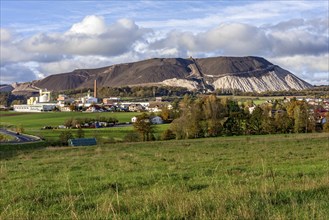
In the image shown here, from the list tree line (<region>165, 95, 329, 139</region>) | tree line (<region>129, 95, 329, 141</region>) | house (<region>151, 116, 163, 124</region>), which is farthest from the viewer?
house (<region>151, 116, 163, 124</region>)

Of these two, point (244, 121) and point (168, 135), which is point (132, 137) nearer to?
point (168, 135)

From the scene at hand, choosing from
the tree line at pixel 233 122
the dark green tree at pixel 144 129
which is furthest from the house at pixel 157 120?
the dark green tree at pixel 144 129

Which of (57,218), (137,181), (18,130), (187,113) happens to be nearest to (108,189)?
(137,181)

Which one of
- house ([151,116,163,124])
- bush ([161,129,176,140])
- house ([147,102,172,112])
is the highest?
house ([147,102,172,112])

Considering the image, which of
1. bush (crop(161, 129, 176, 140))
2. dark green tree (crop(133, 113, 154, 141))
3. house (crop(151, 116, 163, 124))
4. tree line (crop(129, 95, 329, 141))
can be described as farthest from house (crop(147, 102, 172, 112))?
dark green tree (crop(133, 113, 154, 141))

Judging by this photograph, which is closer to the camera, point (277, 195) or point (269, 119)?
point (277, 195)

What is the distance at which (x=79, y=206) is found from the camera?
9.47 meters

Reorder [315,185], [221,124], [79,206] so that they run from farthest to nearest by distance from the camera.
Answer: [221,124], [315,185], [79,206]

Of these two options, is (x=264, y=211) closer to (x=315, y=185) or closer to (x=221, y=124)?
(x=315, y=185)

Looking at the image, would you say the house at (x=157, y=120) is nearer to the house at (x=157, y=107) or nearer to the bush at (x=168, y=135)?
the bush at (x=168, y=135)

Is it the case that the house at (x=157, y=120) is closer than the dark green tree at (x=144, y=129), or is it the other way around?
the dark green tree at (x=144, y=129)

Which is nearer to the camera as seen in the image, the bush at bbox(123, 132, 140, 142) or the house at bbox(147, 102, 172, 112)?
the bush at bbox(123, 132, 140, 142)

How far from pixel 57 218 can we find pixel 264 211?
3.97 meters

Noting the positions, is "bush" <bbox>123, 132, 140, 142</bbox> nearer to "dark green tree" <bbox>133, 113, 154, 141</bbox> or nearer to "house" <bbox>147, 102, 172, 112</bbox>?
"dark green tree" <bbox>133, 113, 154, 141</bbox>
